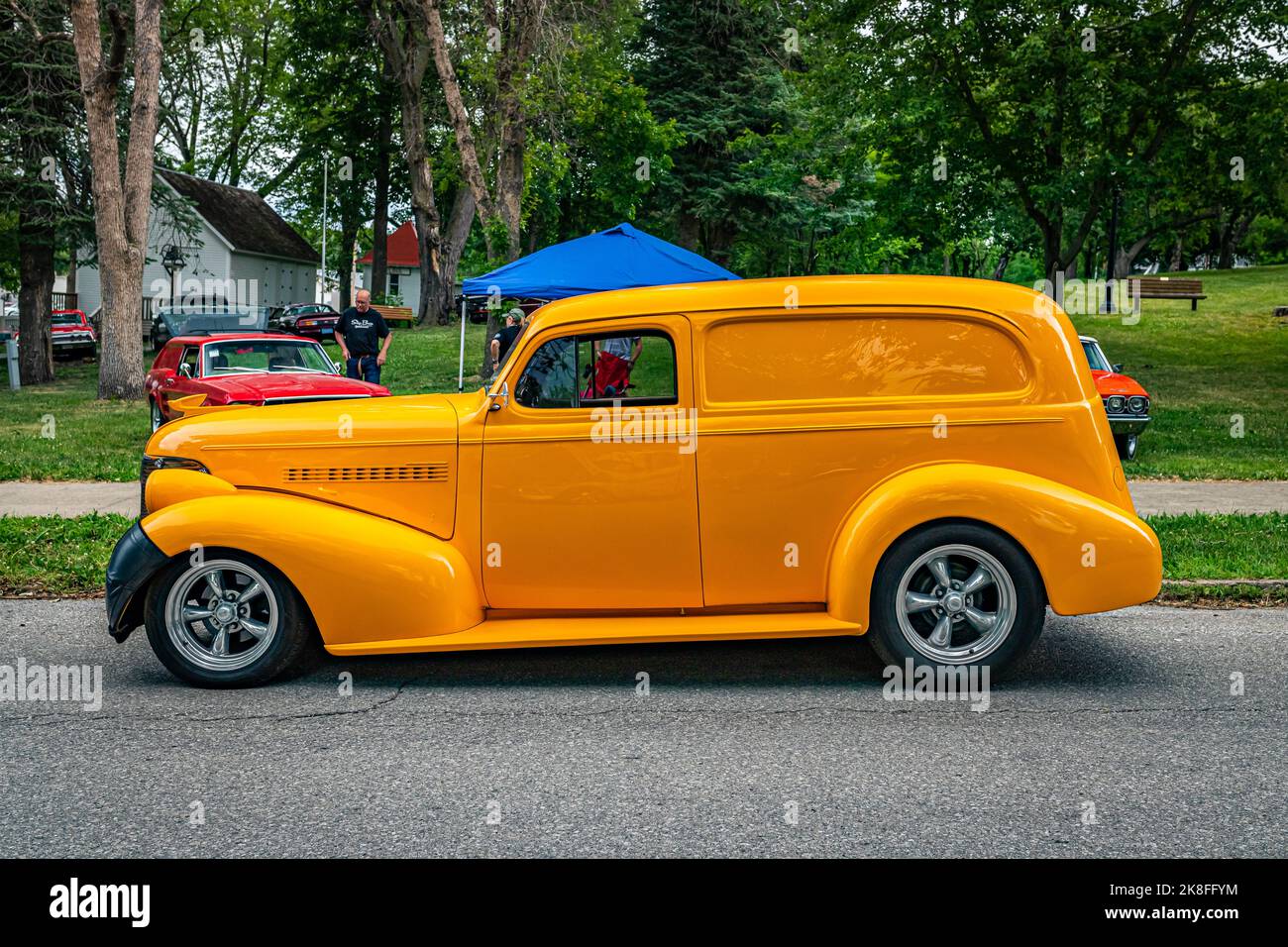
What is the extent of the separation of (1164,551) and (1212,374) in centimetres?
1879

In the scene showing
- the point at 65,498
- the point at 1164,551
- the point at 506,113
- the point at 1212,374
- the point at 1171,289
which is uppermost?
the point at 506,113

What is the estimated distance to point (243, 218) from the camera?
2463 inches

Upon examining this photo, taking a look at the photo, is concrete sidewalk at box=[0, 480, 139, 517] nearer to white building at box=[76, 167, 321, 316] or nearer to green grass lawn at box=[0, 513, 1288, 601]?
green grass lawn at box=[0, 513, 1288, 601]

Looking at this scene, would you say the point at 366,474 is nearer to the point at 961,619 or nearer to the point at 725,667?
the point at 725,667

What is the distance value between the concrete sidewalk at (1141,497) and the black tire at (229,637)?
17.6 feet

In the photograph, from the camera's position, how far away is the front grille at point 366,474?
5.91 metres

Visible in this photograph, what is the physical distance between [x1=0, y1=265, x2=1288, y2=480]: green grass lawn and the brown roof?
2053 centimetres

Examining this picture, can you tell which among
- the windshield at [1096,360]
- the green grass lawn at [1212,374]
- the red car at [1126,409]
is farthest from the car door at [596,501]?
the windshield at [1096,360]

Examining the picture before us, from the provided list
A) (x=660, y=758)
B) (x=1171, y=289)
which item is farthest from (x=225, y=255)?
(x=660, y=758)

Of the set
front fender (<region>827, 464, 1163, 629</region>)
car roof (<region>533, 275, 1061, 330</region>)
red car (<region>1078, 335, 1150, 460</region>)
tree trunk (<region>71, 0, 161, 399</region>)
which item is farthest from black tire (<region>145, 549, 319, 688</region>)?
tree trunk (<region>71, 0, 161, 399</region>)

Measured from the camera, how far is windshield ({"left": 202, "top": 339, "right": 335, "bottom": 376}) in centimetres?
1427

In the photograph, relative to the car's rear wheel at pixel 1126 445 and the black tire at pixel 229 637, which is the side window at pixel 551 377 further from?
the car's rear wheel at pixel 1126 445

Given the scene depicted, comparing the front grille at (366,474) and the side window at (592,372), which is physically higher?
the side window at (592,372)
